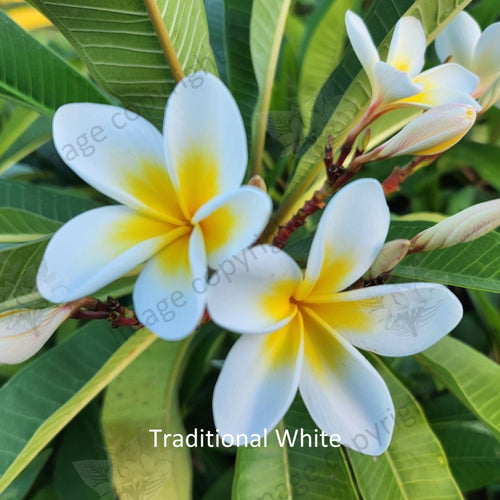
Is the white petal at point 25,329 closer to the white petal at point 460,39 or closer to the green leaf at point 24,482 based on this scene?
the green leaf at point 24,482

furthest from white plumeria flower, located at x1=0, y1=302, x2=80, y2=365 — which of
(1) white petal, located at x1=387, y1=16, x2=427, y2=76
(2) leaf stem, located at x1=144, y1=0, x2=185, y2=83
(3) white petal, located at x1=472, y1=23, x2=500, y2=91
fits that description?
(3) white petal, located at x1=472, y1=23, x2=500, y2=91

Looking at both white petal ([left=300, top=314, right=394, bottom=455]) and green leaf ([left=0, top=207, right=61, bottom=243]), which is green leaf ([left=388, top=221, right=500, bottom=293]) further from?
green leaf ([left=0, top=207, right=61, bottom=243])

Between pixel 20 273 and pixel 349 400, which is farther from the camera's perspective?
pixel 20 273

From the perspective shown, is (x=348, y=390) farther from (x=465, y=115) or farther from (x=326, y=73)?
(x=326, y=73)

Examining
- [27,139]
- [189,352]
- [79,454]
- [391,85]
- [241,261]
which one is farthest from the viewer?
[27,139]

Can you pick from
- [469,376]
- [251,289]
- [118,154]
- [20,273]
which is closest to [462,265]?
[469,376]

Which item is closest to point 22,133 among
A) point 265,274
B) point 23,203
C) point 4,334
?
point 23,203

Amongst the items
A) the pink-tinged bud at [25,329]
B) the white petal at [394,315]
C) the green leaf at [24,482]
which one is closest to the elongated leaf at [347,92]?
the white petal at [394,315]

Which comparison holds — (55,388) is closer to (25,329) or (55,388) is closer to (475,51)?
(25,329)
